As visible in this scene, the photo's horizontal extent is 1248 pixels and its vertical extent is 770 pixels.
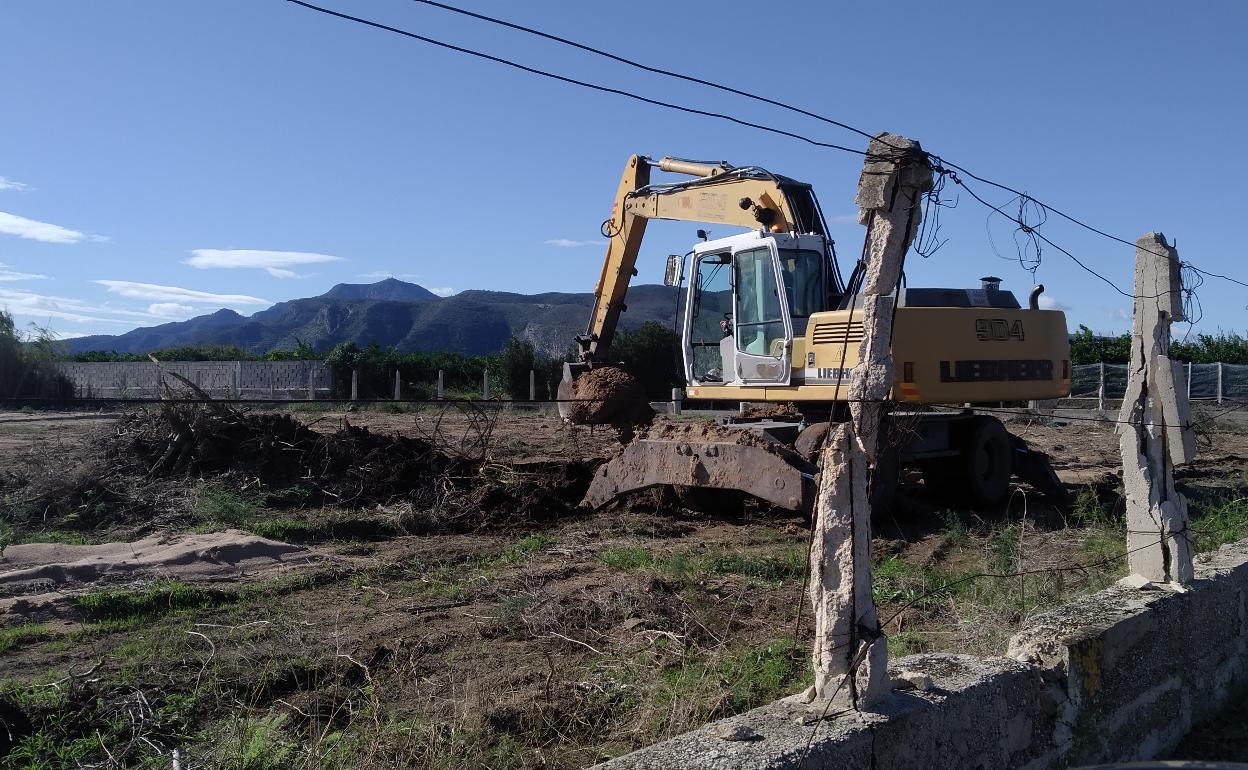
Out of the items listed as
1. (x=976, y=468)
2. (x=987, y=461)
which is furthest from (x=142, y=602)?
(x=987, y=461)

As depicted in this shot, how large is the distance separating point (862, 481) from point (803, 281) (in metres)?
7.78

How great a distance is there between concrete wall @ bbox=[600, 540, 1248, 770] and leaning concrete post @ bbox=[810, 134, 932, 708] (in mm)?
155

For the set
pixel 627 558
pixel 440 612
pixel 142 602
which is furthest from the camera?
pixel 627 558

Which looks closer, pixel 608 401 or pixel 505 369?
pixel 608 401

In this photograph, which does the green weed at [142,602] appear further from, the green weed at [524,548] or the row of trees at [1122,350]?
the row of trees at [1122,350]

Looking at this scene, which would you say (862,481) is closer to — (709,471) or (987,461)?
(709,471)

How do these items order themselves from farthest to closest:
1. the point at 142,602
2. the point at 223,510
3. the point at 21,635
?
the point at 223,510 < the point at 142,602 < the point at 21,635

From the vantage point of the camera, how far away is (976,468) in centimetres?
1215

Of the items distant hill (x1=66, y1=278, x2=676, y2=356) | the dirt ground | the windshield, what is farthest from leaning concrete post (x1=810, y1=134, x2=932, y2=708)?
distant hill (x1=66, y1=278, x2=676, y2=356)

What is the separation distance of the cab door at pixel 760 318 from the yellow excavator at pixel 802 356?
17mm

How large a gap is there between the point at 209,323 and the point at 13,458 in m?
181

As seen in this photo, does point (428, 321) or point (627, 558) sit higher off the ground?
point (428, 321)

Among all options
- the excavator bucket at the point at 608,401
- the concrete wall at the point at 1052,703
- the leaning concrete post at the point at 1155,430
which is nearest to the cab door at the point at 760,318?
the excavator bucket at the point at 608,401

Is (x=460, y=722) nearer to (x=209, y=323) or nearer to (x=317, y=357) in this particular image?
(x=317, y=357)
